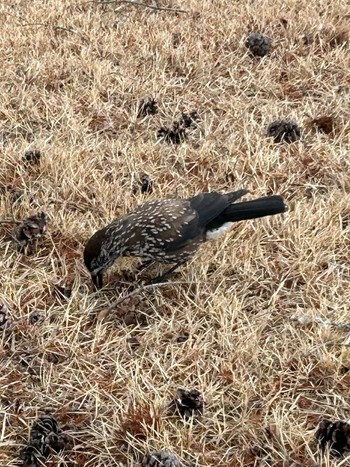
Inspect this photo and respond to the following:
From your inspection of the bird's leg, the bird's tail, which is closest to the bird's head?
the bird's leg

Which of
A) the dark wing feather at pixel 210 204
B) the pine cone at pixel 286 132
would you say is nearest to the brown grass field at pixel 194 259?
the pine cone at pixel 286 132

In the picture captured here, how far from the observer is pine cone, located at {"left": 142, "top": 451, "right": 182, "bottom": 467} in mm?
2623

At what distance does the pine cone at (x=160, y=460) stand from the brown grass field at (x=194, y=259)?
84 millimetres

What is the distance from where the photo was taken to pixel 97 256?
3.48 m

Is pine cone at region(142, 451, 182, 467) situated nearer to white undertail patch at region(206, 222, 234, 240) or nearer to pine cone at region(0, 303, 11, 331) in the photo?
pine cone at region(0, 303, 11, 331)

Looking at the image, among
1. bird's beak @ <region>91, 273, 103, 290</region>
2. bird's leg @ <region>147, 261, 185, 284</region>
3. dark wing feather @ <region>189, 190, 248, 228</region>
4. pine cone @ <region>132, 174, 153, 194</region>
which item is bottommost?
bird's leg @ <region>147, 261, 185, 284</region>

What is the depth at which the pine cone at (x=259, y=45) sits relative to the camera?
5895mm

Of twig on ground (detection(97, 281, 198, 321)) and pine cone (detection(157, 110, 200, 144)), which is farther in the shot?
pine cone (detection(157, 110, 200, 144))

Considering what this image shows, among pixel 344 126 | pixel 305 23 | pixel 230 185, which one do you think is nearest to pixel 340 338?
pixel 230 185

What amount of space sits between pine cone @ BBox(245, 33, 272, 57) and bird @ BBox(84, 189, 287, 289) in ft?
8.40

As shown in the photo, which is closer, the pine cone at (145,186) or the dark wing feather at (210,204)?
the dark wing feather at (210,204)

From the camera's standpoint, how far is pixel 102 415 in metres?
2.91

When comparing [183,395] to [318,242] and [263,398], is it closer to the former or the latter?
[263,398]

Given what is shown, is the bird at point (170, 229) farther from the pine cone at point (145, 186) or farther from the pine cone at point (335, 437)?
the pine cone at point (335, 437)
